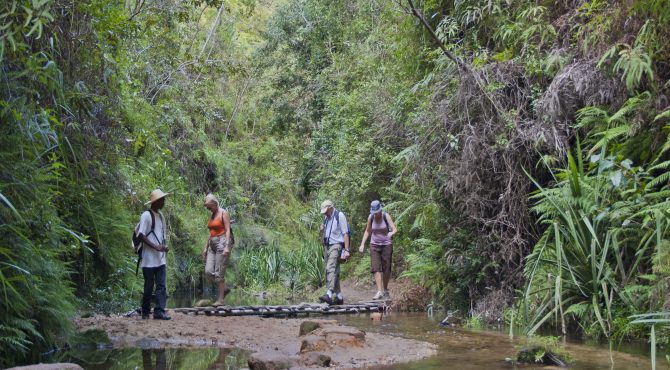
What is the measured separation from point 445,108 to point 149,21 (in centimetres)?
502

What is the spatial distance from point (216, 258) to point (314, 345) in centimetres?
570

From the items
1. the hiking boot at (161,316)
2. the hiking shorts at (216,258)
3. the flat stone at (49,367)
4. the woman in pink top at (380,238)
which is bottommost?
the flat stone at (49,367)

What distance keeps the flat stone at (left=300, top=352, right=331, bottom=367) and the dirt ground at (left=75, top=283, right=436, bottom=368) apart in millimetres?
108

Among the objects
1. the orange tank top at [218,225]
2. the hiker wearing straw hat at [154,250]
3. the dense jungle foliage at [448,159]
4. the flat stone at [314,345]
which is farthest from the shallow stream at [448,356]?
the orange tank top at [218,225]

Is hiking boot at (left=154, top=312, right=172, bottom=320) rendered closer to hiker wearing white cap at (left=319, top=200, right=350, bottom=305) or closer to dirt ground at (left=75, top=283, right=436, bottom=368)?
dirt ground at (left=75, top=283, right=436, bottom=368)

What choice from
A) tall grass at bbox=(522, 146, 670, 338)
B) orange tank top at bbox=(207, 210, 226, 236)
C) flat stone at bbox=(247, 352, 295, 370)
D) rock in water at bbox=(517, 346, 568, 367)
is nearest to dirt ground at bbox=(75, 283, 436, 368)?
flat stone at bbox=(247, 352, 295, 370)

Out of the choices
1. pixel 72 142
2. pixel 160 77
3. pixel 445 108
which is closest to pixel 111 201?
pixel 72 142

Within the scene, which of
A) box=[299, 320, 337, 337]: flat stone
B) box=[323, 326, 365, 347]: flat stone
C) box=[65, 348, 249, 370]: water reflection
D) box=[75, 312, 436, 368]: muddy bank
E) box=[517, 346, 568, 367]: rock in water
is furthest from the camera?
box=[299, 320, 337, 337]: flat stone

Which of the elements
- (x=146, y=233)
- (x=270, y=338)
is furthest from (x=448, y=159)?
(x=146, y=233)

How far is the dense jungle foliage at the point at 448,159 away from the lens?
25.9 ft

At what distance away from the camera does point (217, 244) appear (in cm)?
1384

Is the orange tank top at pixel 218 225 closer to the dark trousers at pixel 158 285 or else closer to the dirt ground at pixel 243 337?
the dirt ground at pixel 243 337

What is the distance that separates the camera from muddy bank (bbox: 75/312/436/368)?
27.5 feet

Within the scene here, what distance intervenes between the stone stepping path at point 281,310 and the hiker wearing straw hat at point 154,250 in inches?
55.2
